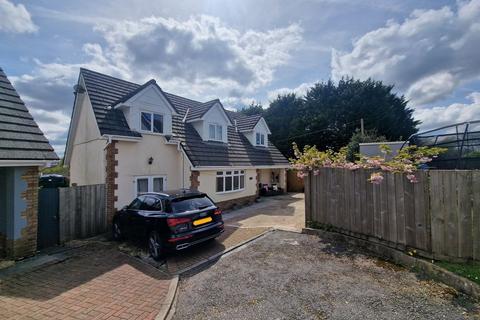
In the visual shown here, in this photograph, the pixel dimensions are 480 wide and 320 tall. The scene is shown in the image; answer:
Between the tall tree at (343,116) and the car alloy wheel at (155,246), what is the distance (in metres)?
25.4

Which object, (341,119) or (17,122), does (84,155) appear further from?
(341,119)

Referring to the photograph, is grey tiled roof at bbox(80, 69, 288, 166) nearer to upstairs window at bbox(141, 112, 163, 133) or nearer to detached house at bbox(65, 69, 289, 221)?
detached house at bbox(65, 69, 289, 221)

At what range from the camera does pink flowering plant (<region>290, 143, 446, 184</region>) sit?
6242 mm

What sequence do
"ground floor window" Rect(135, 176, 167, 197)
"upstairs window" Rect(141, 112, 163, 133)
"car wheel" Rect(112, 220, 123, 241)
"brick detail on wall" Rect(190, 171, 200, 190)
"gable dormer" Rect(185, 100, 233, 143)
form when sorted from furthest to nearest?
"gable dormer" Rect(185, 100, 233, 143), "brick detail on wall" Rect(190, 171, 200, 190), "upstairs window" Rect(141, 112, 163, 133), "ground floor window" Rect(135, 176, 167, 197), "car wheel" Rect(112, 220, 123, 241)

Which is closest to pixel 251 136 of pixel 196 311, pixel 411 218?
pixel 411 218

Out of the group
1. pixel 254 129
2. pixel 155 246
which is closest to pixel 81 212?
pixel 155 246

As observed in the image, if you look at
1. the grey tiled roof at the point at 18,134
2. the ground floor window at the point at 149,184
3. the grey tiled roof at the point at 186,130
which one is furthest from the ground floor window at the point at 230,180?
the grey tiled roof at the point at 18,134

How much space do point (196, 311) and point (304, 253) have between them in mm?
3473

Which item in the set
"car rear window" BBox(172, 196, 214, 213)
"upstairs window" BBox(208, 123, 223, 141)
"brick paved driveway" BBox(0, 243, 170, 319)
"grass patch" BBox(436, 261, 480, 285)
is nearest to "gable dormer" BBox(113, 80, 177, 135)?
"upstairs window" BBox(208, 123, 223, 141)

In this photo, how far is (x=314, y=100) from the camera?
1281 inches

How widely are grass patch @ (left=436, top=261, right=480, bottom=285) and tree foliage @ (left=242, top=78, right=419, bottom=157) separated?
2536cm

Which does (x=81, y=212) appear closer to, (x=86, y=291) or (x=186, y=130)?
(x=86, y=291)

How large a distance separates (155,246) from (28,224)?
3.63m

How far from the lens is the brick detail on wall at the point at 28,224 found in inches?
258
